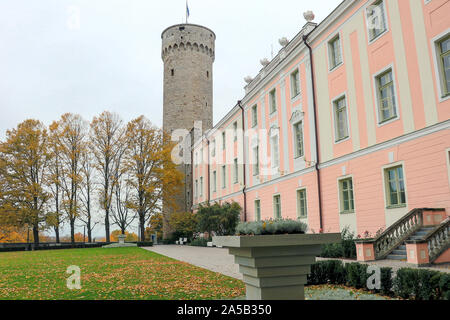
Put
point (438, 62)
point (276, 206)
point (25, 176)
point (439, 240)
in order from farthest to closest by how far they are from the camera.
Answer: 1. point (25, 176)
2. point (276, 206)
3. point (438, 62)
4. point (439, 240)

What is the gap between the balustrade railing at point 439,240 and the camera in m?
9.18

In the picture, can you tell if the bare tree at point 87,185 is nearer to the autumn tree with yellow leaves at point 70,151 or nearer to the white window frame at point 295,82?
the autumn tree with yellow leaves at point 70,151

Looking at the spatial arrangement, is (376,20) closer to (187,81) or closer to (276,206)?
(276,206)

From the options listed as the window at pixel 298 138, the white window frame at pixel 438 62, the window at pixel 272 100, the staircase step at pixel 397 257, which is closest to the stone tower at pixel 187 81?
the window at pixel 272 100

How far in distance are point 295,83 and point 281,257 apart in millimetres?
15983

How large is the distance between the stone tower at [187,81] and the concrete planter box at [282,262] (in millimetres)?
37485

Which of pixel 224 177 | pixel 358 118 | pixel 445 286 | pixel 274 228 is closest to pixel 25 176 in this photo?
pixel 224 177

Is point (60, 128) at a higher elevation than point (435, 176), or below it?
higher

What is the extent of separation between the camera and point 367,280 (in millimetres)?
7047

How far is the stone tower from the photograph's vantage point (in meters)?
42.8

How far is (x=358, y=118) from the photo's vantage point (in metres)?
14.1

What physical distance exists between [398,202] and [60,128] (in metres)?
32.8
